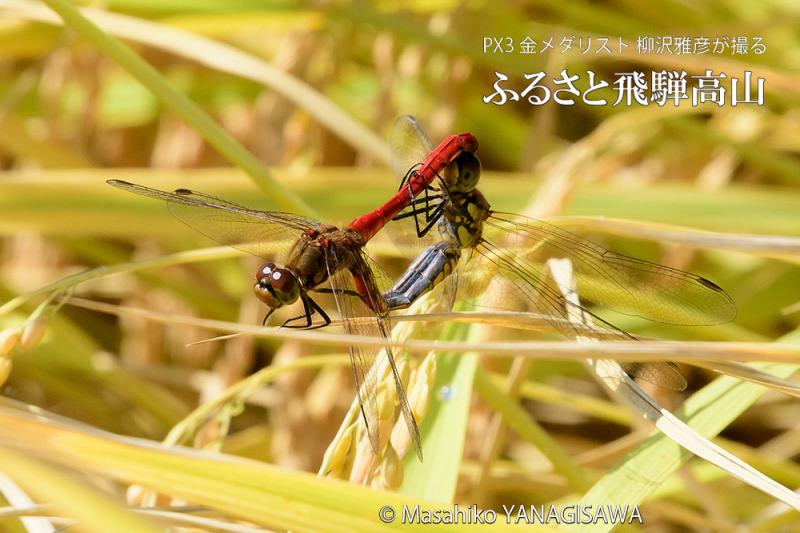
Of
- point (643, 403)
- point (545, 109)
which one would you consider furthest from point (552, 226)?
point (545, 109)

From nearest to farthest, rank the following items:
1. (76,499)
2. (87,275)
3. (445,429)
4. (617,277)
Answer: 1. (76,499)
2. (87,275)
3. (445,429)
4. (617,277)

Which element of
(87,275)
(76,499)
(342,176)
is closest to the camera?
(76,499)

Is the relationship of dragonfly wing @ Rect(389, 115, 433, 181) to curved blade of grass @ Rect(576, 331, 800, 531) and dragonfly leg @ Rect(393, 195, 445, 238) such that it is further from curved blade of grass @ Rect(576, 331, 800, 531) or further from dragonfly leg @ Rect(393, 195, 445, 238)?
curved blade of grass @ Rect(576, 331, 800, 531)

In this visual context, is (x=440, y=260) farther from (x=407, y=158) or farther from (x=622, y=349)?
(x=622, y=349)

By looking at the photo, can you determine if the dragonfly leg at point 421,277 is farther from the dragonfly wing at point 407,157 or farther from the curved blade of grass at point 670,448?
the curved blade of grass at point 670,448

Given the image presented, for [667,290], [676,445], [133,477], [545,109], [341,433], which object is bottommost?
[133,477]

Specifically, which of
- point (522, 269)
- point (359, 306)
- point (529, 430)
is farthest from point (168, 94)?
point (529, 430)

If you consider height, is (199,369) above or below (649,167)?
below

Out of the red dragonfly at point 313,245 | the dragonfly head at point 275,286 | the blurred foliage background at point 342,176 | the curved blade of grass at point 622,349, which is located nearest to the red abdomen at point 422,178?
the red dragonfly at point 313,245

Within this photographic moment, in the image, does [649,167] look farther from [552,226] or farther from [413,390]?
[413,390]
